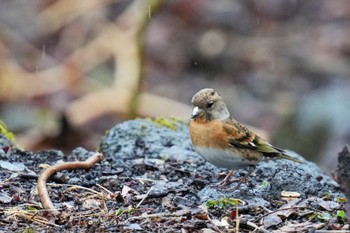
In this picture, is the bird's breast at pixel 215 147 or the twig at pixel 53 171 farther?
the bird's breast at pixel 215 147

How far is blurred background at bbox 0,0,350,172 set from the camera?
10.9 meters

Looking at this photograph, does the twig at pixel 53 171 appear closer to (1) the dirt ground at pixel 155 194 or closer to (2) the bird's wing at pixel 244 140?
(1) the dirt ground at pixel 155 194

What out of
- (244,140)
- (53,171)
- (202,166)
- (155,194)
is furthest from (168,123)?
(155,194)

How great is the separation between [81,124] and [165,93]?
207 cm

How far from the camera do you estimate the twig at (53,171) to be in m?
5.26

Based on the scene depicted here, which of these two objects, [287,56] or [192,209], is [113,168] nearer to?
[192,209]

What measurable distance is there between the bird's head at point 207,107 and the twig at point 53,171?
853 millimetres

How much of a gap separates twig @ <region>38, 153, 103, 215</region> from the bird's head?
853 millimetres

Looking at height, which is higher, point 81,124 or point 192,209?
point 81,124

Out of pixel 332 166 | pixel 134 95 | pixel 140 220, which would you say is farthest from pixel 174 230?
pixel 134 95

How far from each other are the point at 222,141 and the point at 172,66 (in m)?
8.69

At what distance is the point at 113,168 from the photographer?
6352 millimetres

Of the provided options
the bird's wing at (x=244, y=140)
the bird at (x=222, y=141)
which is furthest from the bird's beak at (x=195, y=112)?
the bird's wing at (x=244, y=140)

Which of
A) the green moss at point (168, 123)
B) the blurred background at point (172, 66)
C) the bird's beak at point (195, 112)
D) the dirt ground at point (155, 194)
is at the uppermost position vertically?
the blurred background at point (172, 66)
